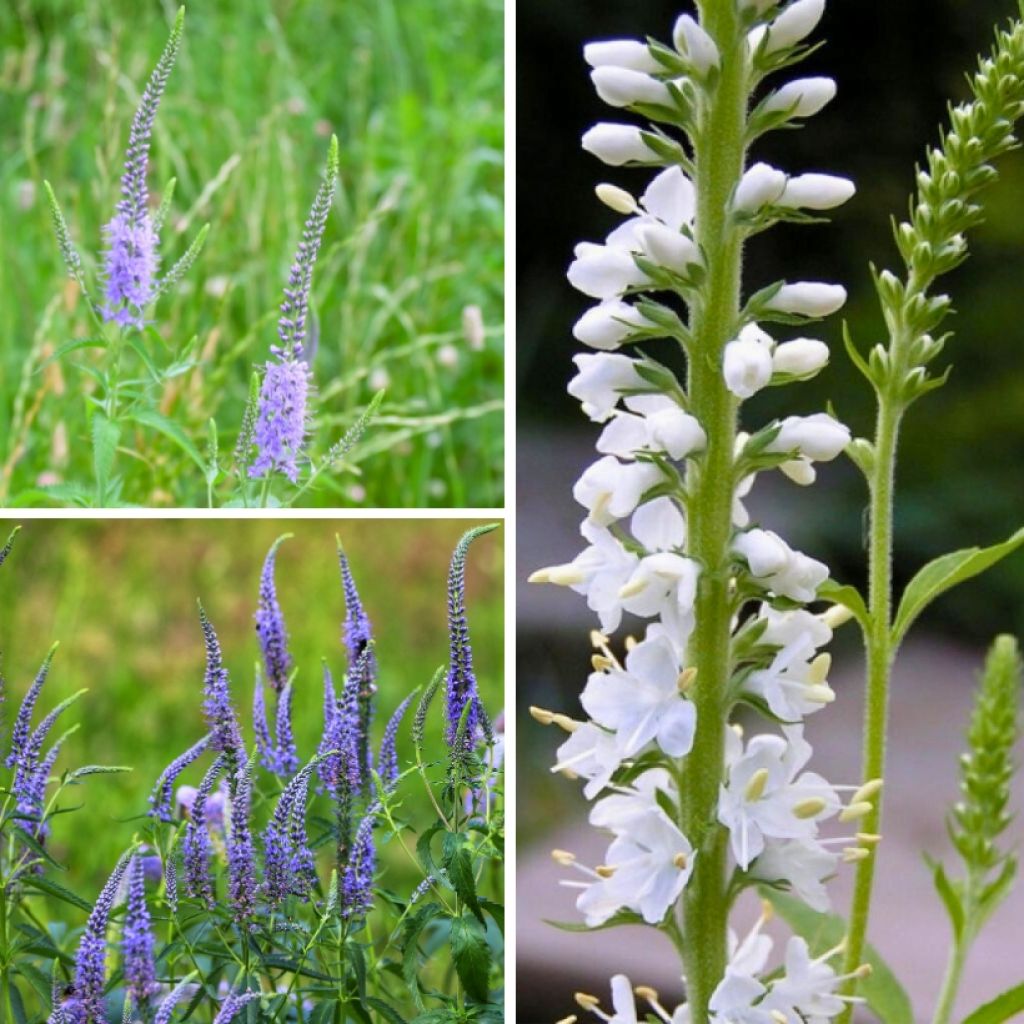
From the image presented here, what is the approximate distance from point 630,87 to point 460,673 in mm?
531

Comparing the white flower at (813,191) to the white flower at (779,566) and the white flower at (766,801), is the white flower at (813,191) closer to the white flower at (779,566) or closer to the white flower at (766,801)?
the white flower at (779,566)

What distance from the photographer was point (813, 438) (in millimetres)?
937

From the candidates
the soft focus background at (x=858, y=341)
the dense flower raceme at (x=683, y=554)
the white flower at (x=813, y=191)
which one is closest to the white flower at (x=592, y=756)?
the dense flower raceme at (x=683, y=554)

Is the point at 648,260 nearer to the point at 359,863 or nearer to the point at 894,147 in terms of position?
the point at 359,863

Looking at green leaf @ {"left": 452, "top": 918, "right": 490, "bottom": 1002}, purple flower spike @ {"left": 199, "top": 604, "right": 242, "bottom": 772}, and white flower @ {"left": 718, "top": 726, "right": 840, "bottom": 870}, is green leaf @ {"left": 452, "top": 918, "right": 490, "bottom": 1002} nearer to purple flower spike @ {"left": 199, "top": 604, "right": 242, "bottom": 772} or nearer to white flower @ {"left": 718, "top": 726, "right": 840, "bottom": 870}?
purple flower spike @ {"left": 199, "top": 604, "right": 242, "bottom": 772}

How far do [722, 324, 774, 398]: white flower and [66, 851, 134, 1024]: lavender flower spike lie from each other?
621mm

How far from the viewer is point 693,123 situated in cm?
94

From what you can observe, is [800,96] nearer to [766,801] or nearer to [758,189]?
[758,189]

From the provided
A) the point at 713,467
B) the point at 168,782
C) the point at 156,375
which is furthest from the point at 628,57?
the point at 168,782

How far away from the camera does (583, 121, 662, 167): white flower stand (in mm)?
951

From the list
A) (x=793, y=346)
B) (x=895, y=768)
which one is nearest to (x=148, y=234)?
(x=793, y=346)

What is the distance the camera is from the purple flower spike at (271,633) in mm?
1362

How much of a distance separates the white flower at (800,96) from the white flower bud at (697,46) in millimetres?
53

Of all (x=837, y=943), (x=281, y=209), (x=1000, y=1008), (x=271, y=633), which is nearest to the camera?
(x=1000, y=1008)
